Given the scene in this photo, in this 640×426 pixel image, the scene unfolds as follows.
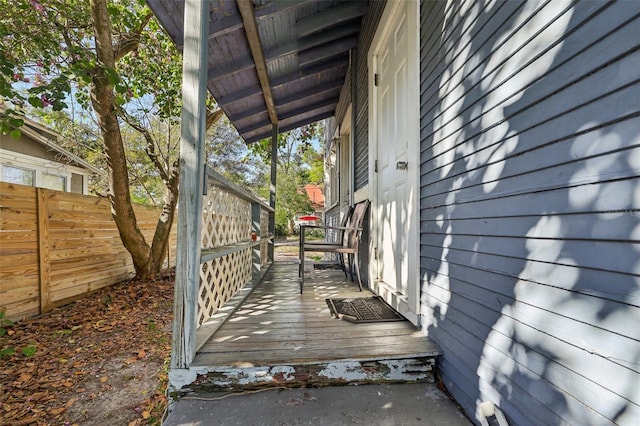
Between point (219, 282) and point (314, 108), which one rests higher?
point (314, 108)

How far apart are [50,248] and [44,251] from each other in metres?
0.08

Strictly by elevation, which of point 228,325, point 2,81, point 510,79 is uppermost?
point 2,81

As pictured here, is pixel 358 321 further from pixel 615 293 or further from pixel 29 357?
pixel 29 357

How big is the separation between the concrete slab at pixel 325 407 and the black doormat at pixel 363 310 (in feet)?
2.02

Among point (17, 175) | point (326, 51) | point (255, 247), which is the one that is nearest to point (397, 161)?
point (255, 247)


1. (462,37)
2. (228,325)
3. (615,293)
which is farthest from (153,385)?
(462,37)

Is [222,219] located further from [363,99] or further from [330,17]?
[330,17]

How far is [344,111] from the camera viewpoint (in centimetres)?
539

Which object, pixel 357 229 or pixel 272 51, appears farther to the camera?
pixel 272 51

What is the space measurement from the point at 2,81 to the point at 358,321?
3.77 m

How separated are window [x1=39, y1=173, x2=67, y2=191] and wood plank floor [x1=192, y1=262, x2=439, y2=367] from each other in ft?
25.4

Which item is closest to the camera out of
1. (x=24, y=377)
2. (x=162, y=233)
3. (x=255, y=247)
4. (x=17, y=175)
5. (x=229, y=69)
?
(x=24, y=377)

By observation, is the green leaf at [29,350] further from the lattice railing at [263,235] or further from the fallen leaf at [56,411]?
the lattice railing at [263,235]

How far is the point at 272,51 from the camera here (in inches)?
130
